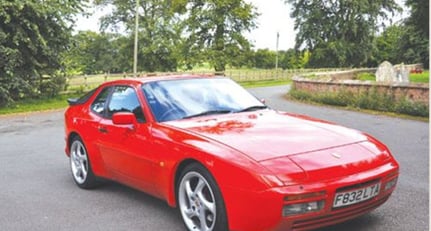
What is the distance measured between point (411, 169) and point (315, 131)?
294 cm

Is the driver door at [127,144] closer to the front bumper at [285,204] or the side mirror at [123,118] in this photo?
the side mirror at [123,118]

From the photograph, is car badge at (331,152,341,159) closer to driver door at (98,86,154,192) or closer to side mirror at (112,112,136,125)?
driver door at (98,86,154,192)

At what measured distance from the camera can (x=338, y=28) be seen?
56.3m

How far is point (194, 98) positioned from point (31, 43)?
50.3 feet

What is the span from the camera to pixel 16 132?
1223 centimetres

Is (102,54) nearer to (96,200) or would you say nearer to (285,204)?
(96,200)

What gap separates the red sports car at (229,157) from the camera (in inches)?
143

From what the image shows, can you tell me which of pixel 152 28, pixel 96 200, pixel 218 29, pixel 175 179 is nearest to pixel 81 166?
pixel 96 200

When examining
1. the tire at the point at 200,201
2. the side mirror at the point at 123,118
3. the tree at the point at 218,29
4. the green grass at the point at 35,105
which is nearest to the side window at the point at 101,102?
the side mirror at the point at 123,118

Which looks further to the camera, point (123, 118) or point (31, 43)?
point (31, 43)

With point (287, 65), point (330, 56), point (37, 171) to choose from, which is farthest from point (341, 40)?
point (37, 171)

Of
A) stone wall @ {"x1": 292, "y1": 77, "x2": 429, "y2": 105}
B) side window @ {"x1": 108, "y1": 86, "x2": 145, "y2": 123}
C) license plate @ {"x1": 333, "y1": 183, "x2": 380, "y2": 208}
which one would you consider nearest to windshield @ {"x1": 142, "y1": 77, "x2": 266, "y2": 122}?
side window @ {"x1": 108, "y1": 86, "x2": 145, "y2": 123}

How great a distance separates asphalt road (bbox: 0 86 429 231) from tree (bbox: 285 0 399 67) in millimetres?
47604

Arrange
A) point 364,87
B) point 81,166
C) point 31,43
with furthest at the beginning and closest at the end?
point 31,43 → point 364,87 → point 81,166
